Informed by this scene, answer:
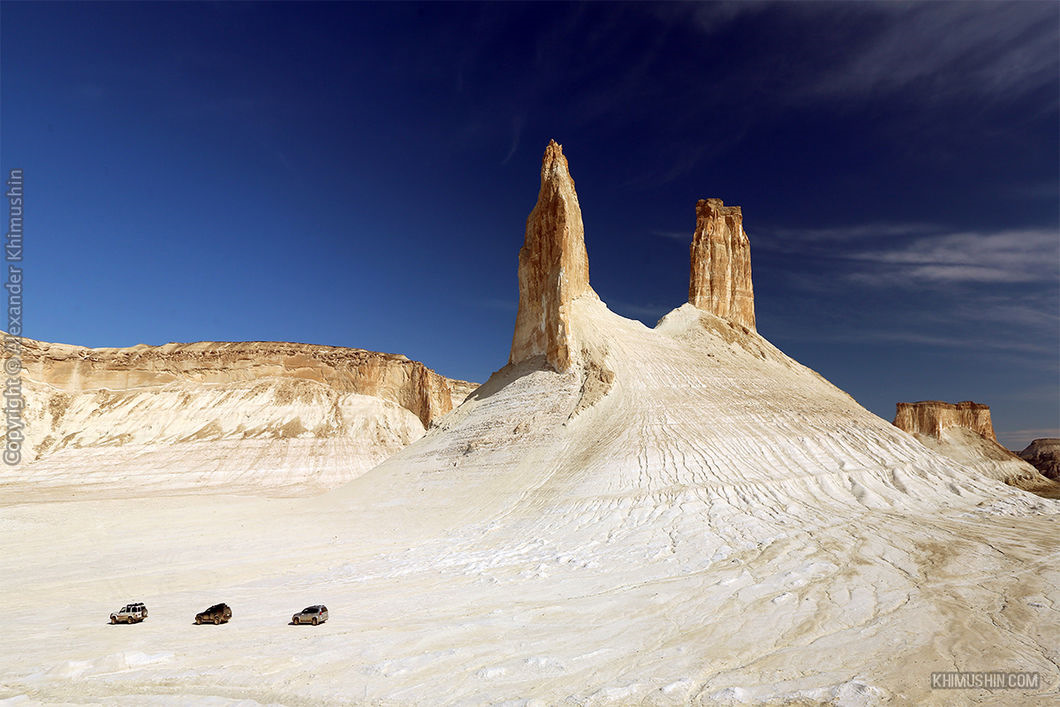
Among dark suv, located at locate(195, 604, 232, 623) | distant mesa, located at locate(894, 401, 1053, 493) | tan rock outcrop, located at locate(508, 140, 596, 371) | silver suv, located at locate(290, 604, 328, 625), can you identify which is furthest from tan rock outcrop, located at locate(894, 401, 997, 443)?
dark suv, located at locate(195, 604, 232, 623)

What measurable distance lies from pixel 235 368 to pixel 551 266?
41658 mm

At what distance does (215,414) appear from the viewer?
168 feet

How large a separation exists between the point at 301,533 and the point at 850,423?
21.1m

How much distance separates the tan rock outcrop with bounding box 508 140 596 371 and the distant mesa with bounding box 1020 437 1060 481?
86.8 meters

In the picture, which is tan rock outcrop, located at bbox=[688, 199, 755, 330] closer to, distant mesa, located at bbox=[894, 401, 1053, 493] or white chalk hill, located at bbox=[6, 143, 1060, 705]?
white chalk hill, located at bbox=[6, 143, 1060, 705]

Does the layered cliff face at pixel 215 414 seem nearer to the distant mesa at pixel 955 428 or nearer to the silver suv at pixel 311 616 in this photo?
the silver suv at pixel 311 616

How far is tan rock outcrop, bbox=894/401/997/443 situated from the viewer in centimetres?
7712

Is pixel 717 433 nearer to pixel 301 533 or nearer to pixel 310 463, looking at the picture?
pixel 301 533

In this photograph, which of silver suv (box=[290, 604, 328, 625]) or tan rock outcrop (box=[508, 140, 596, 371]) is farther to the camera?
tan rock outcrop (box=[508, 140, 596, 371])

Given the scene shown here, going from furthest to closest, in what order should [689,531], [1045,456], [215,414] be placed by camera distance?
[1045,456], [215,414], [689,531]

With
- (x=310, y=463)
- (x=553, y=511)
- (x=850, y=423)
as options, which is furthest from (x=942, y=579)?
(x=310, y=463)

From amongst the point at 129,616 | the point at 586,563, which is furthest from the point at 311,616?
the point at 586,563

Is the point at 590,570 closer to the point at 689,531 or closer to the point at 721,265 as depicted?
the point at 689,531

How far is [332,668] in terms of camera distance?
21.5 feet
